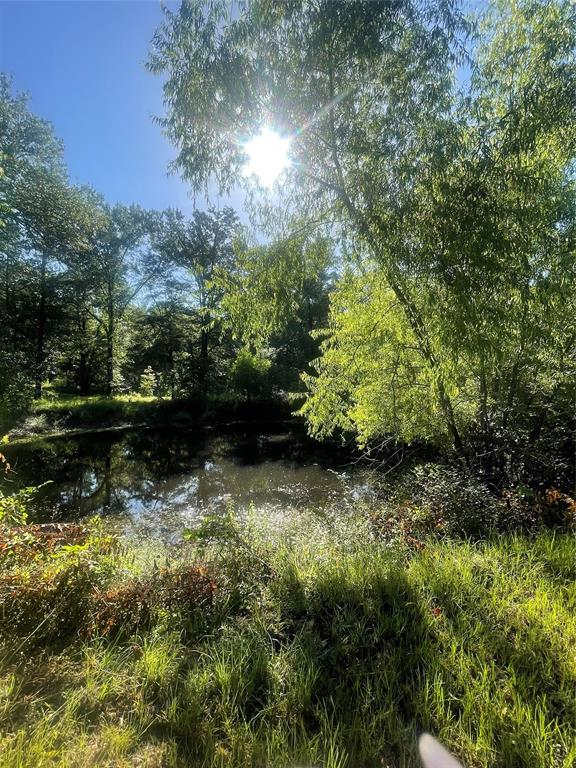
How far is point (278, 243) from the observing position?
4.55m

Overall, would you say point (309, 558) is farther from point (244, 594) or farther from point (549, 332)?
point (549, 332)

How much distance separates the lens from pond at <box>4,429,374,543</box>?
732cm

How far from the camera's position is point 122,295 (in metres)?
26.7

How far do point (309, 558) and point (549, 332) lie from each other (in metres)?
3.62

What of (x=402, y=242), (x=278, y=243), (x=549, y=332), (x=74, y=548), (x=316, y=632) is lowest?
(x=316, y=632)

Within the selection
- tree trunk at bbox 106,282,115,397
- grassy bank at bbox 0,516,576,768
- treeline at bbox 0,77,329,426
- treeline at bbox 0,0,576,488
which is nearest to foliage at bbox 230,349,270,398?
treeline at bbox 0,77,329,426

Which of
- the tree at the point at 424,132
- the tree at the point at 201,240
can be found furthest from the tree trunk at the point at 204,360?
the tree at the point at 424,132

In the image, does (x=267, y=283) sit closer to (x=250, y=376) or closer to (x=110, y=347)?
(x=250, y=376)

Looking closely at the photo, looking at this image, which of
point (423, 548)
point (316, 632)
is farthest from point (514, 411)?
point (316, 632)

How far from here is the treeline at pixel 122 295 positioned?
482 centimetres

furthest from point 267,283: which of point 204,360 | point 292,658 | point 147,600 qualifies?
point 204,360

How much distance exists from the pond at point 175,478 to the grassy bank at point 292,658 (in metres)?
2.21

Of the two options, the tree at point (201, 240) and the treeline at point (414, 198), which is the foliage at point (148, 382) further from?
the treeline at point (414, 198)

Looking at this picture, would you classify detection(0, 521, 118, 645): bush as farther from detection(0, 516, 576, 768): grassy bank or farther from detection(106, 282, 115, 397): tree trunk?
detection(106, 282, 115, 397): tree trunk
